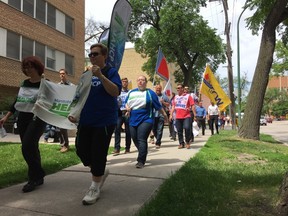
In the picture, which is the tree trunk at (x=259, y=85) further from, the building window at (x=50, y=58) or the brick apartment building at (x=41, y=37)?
the building window at (x=50, y=58)

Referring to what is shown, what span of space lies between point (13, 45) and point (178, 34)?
59.8 ft

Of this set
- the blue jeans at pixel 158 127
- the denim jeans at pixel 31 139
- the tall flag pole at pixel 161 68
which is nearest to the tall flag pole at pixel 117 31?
the denim jeans at pixel 31 139

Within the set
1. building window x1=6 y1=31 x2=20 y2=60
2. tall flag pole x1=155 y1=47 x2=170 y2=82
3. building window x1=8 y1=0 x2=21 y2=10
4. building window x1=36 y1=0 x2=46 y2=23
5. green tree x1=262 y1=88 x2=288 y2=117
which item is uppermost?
green tree x1=262 y1=88 x2=288 y2=117

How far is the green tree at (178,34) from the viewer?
1352 inches

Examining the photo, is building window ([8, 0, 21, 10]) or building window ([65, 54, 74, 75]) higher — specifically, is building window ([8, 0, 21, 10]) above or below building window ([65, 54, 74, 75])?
above

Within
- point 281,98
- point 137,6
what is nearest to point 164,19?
point 137,6

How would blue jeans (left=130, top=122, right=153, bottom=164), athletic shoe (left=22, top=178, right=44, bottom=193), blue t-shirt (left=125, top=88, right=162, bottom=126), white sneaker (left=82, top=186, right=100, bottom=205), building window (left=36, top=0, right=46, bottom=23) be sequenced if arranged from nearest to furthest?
white sneaker (left=82, top=186, right=100, bottom=205), athletic shoe (left=22, top=178, right=44, bottom=193), blue jeans (left=130, top=122, right=153, bottom=164), blue t-shirt (left=125, top=88, right=162, bottom=126), building window (left=36, top=0, right=46, bottom=23)

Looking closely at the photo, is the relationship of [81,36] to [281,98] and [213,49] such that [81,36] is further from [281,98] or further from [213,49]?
[281,98]

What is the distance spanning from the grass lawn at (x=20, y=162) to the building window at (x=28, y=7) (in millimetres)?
14980

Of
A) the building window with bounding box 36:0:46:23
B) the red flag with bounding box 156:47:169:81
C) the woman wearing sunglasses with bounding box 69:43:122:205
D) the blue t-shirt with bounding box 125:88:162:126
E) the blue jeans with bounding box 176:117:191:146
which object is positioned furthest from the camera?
the building window with bounding box 36:0:46:23

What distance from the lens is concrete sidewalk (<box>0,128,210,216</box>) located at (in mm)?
3986

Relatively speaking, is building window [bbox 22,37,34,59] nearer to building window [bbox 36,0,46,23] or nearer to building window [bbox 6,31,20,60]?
building window [bbox 6,31,20,60]

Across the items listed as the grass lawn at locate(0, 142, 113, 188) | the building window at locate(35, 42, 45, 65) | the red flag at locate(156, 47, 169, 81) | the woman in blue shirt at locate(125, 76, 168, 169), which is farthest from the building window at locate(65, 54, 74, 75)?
the woman in blue shirt at locate(125, 76, 168, 169)

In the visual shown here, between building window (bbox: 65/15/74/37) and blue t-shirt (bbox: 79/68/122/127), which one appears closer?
blue t-shirt (bbox: 79/68/122/127)
